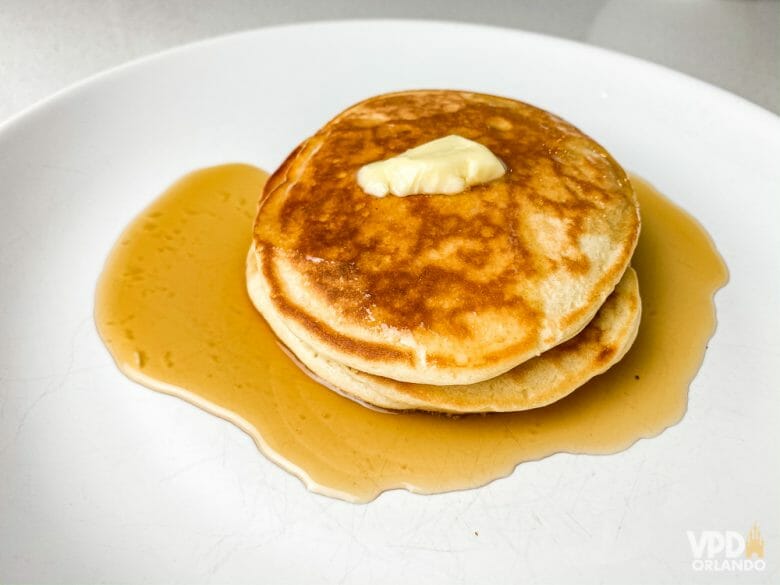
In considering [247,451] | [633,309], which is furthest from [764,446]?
[247,451]

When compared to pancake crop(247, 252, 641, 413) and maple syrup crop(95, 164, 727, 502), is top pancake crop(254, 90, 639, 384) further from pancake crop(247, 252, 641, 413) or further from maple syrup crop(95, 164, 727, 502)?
maple syrup crop(95, 164, 727, 502)

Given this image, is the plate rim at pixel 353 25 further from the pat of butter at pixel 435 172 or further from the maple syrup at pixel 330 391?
the pat of butter at pixel 435 172

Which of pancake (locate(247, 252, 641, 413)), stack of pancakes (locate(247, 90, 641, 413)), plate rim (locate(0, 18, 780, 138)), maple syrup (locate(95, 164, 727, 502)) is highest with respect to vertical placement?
plate rim (locate(0, 18, 780, 138))

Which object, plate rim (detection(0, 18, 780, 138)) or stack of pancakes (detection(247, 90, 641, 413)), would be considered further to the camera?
plate rim (detection(0, 18, 780, 138))

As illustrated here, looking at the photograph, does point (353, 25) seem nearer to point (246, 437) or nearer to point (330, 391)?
point (330, 391)

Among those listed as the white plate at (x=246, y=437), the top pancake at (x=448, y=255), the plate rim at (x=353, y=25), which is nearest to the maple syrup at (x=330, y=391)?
the white plate at (x=246, y=437)

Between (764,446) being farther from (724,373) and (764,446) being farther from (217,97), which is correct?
(217,97)

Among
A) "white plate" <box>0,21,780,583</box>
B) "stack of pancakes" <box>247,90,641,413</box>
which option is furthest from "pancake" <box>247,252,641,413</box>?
"white plate" <box>0,21,780,583</box>
